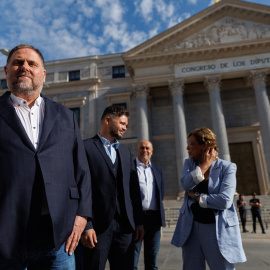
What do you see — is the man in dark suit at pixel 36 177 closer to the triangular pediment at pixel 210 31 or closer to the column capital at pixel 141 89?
the column capital at pixel 141 89

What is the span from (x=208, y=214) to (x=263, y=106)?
20.0 metres

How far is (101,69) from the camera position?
1073 inches

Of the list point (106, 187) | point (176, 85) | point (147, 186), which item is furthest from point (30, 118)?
point (176, 85)

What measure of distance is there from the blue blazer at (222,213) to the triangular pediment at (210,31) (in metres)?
20.8

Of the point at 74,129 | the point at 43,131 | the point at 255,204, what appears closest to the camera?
the point at 43,131

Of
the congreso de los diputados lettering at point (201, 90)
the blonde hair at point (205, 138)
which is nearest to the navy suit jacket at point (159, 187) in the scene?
the blonde hair at point (205, 138)

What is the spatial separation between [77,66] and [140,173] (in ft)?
82.9

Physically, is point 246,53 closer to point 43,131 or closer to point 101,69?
point 101,69

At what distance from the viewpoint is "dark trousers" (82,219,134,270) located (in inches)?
108

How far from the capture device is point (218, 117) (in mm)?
20531

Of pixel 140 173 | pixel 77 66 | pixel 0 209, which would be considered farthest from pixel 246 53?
pixel 0 209

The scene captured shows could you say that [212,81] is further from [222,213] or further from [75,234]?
[75,234]

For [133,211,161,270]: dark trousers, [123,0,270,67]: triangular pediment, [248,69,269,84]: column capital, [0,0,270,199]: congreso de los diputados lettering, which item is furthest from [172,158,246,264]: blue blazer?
[123,0,270,67]: triangular pediment

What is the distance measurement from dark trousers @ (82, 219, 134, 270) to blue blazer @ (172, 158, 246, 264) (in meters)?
0.60
